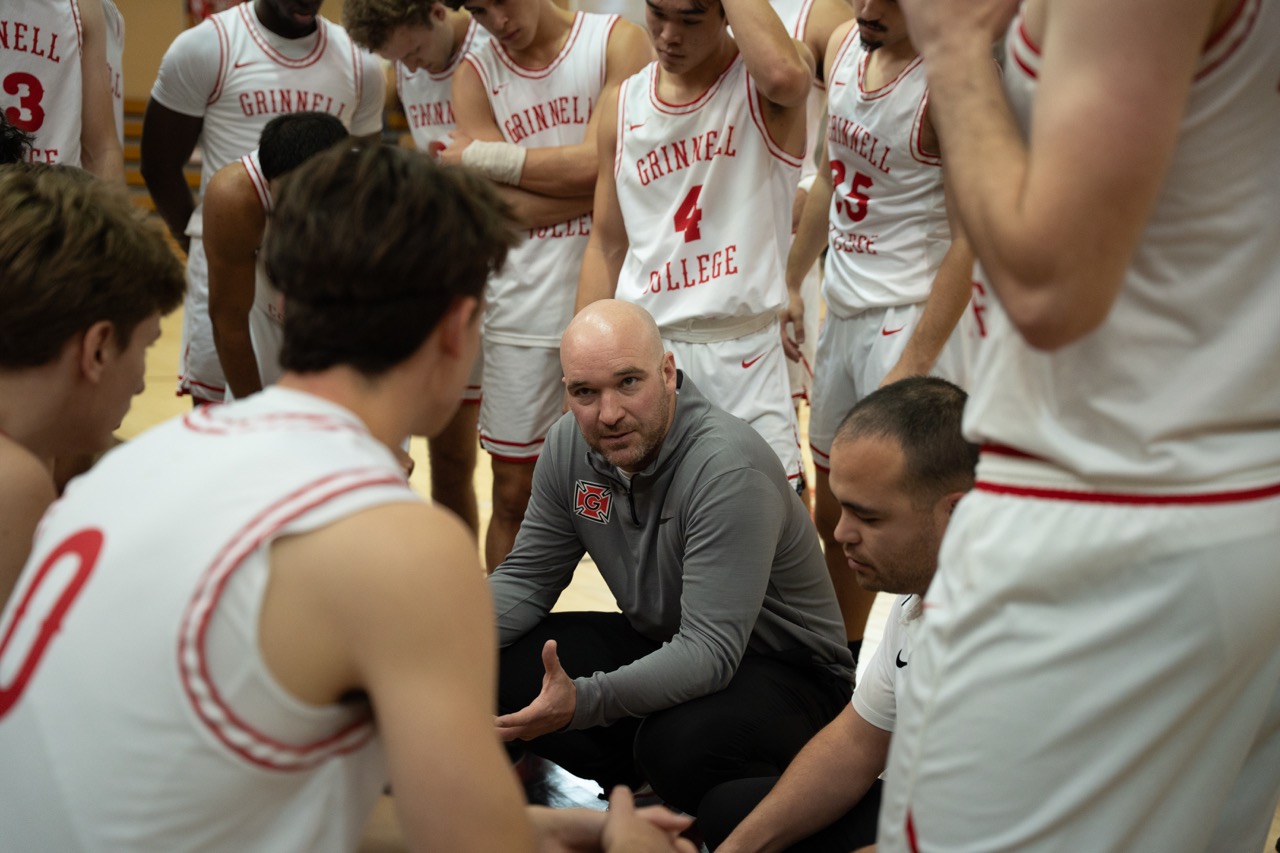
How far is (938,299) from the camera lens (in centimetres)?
288

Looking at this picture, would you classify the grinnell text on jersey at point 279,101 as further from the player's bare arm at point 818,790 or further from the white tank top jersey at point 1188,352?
the white tank top jersey at point 1188,352

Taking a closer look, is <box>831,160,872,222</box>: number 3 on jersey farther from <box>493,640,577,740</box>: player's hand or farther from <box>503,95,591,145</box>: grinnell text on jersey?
<box>493,640,577,740</box>: player's hand

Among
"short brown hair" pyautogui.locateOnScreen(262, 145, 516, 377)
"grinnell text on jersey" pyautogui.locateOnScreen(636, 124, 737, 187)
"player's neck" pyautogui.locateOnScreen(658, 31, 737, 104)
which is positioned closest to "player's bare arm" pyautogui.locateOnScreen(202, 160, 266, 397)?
"grinnell text on jersey" pyautogui.locateOnScreen(636, 124, 737, 187)

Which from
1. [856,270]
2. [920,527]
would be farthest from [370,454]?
[856,270]

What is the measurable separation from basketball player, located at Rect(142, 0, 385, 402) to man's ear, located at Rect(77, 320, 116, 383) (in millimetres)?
2982

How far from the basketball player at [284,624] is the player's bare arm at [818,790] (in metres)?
0.98

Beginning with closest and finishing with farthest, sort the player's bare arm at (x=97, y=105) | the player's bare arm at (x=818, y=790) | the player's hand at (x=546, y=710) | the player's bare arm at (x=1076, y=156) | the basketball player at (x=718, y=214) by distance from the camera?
the player's bare arm at (x=1076, y=156) → the player's bare arm at (x=818, y=790) → the player's hand at (x=546, y=710) → the basketball player at (x=718, y=214) → the player's bare arm at (x=97, y=105)

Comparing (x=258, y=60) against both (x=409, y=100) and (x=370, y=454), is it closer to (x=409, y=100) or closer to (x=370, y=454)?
(x=409, y=100)

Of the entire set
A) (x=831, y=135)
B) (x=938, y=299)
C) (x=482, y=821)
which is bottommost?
(x=482, y=821)

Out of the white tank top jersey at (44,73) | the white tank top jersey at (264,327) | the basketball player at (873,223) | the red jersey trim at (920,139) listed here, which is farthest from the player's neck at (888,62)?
the white tank top jersey at (44,73)

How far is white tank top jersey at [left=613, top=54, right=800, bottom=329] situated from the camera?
133 inches

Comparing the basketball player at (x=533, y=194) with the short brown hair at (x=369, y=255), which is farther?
the basketball player at (x=533, y=194)

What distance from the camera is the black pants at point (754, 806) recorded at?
221 cm

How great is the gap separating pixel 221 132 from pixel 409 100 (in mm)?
714
